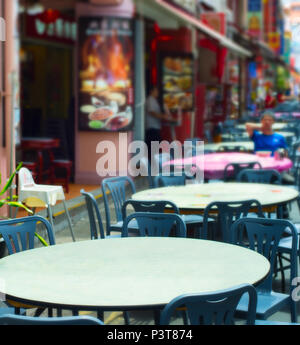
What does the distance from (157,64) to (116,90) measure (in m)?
4.87

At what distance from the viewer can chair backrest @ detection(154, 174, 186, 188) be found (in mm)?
8775

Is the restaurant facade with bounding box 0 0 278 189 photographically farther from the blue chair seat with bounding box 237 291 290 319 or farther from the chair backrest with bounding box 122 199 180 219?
the blue chair seat with bounding box 237 291 290 319

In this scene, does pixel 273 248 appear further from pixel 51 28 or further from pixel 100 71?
pixel 51 28

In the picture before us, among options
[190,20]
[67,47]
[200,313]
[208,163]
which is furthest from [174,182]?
[67,47]

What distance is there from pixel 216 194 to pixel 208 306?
452cm

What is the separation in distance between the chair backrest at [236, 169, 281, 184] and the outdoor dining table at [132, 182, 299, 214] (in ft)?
1.33

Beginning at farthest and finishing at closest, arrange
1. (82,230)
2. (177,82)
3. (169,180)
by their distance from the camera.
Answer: (177,82)
(82,230)
(169,180)

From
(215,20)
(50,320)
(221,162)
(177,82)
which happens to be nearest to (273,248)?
(50,320)

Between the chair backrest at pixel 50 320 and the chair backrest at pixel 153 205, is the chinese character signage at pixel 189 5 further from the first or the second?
the chair backrest at pixel 50 320

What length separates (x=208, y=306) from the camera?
337 centimetres

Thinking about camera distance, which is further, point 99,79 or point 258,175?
point 99,79

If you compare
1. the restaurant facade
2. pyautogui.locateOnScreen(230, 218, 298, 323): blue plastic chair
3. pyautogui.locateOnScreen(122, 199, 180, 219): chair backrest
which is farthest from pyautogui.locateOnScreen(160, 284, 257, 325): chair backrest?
the restaurant facade

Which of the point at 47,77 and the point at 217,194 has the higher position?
the point at 47,77

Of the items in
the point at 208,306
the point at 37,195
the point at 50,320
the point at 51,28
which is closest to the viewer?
the point at 50,320
